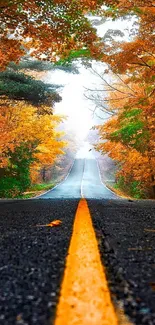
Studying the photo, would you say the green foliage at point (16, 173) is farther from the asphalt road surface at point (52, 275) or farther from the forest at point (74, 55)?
the asphalt road surface at point (52, 275)

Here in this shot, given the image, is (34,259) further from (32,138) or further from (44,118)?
(44,118)

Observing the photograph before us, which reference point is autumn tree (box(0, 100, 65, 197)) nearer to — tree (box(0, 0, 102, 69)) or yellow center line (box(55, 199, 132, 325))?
tree (box(0, 0, 102, 69))

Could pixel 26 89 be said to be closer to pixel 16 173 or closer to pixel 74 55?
pixel 74 55

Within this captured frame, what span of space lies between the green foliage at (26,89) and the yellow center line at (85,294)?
46.3 ft

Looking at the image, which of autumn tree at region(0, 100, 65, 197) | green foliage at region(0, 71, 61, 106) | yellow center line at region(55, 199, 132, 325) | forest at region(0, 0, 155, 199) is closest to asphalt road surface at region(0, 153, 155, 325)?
yellow center line at region(55, 199, 132, 325)

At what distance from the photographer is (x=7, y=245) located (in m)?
1.79

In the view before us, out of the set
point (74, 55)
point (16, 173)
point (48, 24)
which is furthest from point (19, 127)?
point (48, 24)

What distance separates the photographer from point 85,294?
840mm

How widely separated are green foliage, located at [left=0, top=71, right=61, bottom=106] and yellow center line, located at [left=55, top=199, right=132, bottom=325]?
46.3 ft

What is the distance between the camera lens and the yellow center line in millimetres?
688

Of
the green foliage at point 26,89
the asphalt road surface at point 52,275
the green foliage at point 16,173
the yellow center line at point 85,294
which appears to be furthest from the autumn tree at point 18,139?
the yellow center line at point 85,294

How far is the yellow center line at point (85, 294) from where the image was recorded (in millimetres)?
688

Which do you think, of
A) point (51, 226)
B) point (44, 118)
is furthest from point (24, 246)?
point (44, 118)

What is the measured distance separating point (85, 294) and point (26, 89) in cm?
1472
